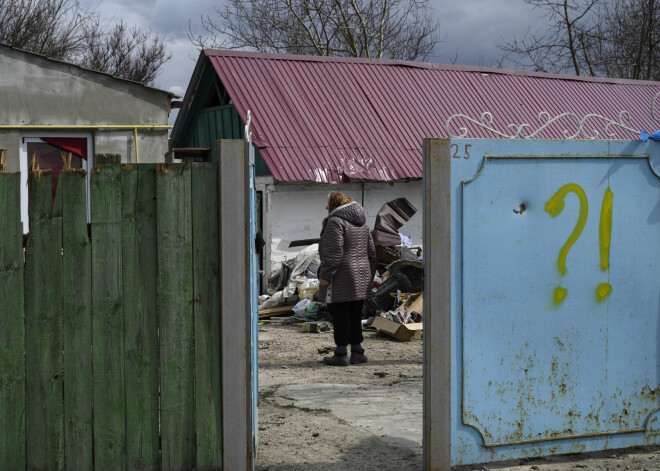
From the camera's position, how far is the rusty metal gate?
180 inches

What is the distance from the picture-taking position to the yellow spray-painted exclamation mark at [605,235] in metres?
4.86

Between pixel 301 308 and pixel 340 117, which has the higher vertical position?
pixel 340 117

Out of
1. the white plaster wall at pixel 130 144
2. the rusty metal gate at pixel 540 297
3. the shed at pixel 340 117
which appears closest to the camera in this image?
the rusty metal gate at pixel 540 297

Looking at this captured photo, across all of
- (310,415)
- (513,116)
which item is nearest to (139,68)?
(513,116)

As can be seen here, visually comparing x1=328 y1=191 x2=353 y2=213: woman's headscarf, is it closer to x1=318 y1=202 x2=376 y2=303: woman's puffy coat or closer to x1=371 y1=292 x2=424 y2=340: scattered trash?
x1=318 y1=202 x2=376 y2=303: woman's puffy coat

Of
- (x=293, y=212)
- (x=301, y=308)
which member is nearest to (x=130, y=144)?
(x=293, y=212)

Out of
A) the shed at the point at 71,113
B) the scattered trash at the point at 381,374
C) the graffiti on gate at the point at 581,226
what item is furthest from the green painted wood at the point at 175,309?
the shed at the point at 71,113

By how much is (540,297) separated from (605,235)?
563 mm

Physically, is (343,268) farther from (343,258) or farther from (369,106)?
(369,106)

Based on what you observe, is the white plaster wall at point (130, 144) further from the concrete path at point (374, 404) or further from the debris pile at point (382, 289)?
the concrete path at point (374, 404)

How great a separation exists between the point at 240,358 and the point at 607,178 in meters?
2.44

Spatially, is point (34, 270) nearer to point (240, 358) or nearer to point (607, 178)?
point (240, 358)

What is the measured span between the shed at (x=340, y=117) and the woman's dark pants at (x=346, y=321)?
543 cm

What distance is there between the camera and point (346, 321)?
28.1ft
